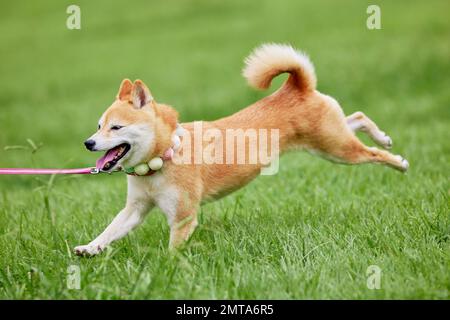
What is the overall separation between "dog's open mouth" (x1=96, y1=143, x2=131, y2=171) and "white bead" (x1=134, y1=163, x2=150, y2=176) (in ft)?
0.43

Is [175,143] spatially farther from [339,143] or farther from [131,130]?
[339,143]

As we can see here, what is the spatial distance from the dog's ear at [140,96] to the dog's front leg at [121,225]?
0.71 metres

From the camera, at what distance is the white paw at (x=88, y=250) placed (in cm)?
398

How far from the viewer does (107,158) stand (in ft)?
13.2

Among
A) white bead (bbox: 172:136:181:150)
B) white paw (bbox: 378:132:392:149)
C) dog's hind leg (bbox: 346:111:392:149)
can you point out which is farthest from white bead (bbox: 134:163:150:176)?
white paw (bbox: 378:132:392:149)

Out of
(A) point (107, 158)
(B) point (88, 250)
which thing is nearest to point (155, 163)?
(A) point (107, 158)

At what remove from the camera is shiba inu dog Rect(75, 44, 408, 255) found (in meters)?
4.05

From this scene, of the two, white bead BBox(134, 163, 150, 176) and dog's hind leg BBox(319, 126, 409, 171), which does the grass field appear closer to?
dog's hind leg BBox(319, 126, 409, 171)

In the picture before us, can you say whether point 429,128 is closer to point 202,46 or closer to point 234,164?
point 234,164

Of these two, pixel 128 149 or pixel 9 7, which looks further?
pixel 9 7

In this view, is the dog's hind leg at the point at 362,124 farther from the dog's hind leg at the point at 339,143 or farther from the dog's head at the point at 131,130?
the dog's head at the point at 131,130

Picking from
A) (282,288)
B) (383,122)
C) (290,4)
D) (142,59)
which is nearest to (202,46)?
(142,59)

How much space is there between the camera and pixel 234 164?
454cm
